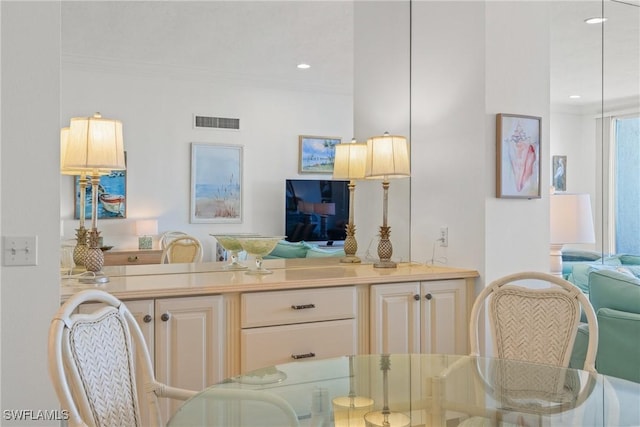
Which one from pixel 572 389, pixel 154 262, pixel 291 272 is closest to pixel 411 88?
pixel 291 272

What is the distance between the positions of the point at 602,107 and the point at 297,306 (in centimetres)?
315

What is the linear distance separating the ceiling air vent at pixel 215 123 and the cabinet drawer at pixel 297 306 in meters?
0.83

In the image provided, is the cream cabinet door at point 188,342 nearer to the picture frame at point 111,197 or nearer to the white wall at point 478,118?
the picture frame at point 111,197

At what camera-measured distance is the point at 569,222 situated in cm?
337

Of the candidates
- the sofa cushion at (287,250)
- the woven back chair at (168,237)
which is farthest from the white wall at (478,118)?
the woven back chair at (168,237)

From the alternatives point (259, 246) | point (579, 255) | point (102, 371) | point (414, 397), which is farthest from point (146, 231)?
point (579, 255)

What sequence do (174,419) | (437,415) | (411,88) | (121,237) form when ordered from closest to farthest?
(174,419) → (437,415) → (121,237) → (411,88)

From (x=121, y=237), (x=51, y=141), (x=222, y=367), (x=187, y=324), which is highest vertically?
(x=51, y=141)

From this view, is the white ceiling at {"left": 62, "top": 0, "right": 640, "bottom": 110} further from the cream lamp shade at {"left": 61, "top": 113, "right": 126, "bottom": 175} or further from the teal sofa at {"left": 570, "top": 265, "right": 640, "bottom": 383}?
the teal sofa at {"left": 570, "top": 265, "right": 640, "bottom": 383}

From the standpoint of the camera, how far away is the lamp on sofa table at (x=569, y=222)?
3.34 metres

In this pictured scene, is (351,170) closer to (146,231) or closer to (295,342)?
(295,342)

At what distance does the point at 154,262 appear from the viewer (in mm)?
2604

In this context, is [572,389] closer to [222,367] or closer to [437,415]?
[437,415]

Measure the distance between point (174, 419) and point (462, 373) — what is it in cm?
99
